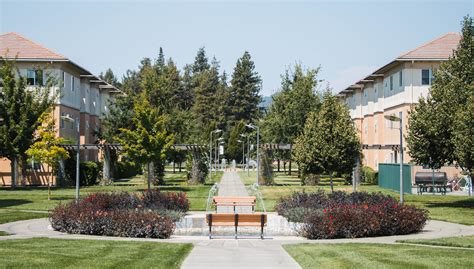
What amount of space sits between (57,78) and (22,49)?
3.75 m

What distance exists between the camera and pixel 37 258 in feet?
47.1

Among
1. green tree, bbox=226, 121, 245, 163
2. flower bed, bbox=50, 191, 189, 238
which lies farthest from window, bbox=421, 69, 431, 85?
green tree, bbox=226, 121, 245, 163

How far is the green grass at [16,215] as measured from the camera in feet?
83.5

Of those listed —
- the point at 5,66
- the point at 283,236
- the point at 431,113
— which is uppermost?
the point at 5,66

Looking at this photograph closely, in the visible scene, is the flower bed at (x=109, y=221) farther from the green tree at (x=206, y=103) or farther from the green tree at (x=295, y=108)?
the green tree at (x=206, y=103)

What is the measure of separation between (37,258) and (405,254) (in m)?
8.44

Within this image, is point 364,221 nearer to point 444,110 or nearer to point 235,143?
point 444,110

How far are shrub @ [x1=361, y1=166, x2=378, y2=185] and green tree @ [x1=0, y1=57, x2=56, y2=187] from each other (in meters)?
28.6

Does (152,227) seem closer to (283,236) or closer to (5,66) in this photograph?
(283,236)

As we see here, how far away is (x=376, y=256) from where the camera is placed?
1522 cm

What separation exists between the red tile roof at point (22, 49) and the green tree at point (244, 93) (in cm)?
6698

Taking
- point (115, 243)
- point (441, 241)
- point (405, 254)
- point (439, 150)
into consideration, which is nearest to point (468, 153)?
point (439, 150)

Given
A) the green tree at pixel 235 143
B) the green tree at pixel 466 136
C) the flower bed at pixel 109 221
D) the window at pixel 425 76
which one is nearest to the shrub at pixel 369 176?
the window at pixel 425 76

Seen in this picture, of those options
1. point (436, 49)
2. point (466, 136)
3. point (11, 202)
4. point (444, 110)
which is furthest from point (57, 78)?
point (466, 136)
